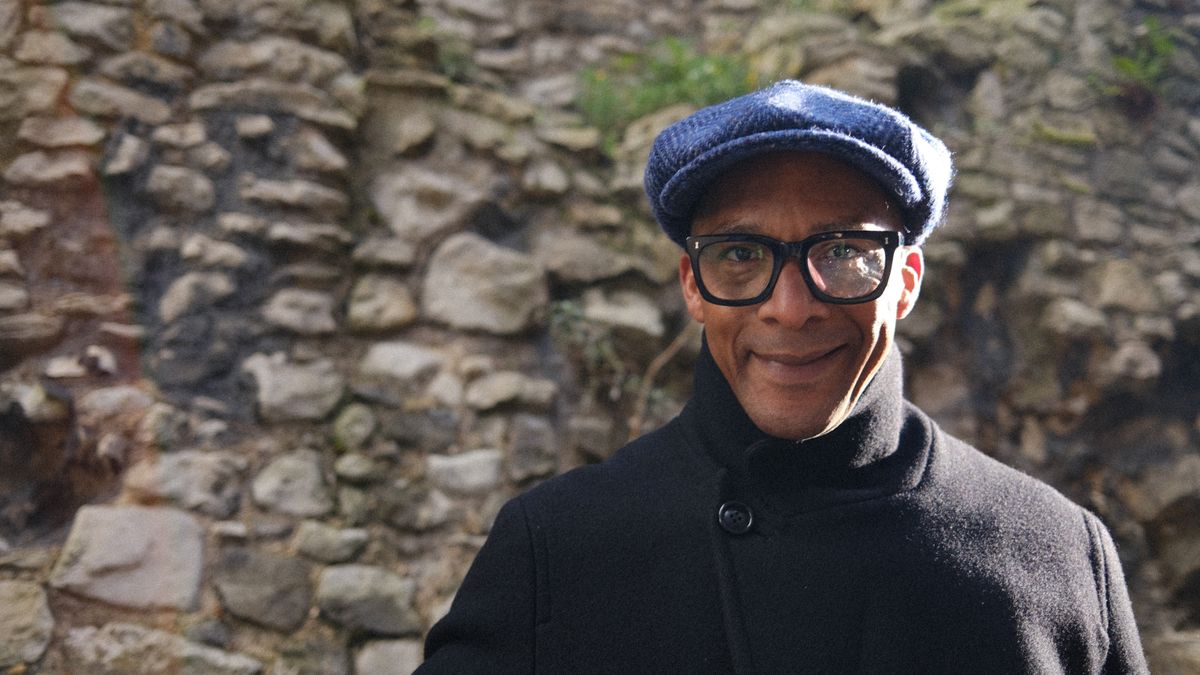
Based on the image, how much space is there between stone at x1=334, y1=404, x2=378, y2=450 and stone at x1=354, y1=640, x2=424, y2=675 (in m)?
0.60

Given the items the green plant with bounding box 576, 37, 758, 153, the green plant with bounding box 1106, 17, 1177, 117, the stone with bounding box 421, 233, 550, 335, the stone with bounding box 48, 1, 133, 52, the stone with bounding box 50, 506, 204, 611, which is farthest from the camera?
the green plant with bounding box 1106, 17, 1177, 117

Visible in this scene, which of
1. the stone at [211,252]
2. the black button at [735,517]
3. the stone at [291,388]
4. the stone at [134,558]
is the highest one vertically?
the black button at [735,517]

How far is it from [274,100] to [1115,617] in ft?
8.99

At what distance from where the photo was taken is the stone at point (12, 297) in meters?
2.37

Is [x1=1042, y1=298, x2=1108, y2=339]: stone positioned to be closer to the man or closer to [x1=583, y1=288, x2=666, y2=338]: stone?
[x1=583, y1=288, x2=666, y2=338]: stone

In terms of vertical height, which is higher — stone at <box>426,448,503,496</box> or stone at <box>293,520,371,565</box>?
stone at <box>426,448,503,496</box>

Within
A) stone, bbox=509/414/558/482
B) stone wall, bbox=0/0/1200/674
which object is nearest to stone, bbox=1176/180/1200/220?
stone wall, bbox=0/0/1200/674

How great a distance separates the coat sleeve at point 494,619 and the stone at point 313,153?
194 centimetres

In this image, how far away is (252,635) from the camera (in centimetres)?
227

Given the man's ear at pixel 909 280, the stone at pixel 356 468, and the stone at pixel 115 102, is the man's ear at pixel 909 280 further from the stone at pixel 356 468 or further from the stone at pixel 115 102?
the stone at pixel 115 102

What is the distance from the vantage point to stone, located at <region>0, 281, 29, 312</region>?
237 cm

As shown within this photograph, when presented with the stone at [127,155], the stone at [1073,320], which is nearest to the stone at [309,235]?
the stone at [127,155]

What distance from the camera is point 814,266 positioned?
116 centimetres

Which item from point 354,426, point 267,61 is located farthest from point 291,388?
point 267,61
